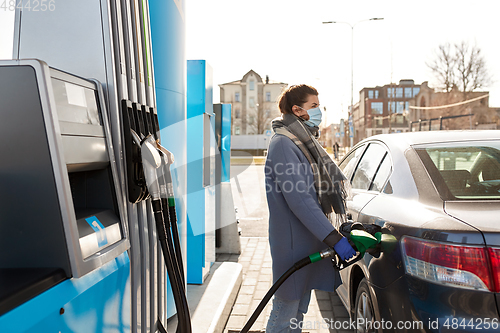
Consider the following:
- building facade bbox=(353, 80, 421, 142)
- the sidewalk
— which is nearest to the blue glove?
the sidewalk

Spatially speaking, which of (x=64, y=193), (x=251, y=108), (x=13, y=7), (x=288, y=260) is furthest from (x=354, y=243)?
(x=251, y=108)

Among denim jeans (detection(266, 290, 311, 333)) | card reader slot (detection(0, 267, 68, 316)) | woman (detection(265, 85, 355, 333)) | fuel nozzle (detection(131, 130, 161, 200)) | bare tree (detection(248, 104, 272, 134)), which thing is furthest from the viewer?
bare tree (detection(248, 104, 272, 134))

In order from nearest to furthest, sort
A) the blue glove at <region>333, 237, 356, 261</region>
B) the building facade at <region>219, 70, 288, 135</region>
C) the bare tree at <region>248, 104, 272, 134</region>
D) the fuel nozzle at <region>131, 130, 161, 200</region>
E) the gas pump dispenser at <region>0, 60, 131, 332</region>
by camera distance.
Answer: the gas pump dispenser at <region>0, 60, 131, 332</region> → the fuel nozzle at <region>131, 130, 161, 200</region> → the blue glove at <region>333, 237, 356, 261</region> → the bare tree at <region>248, 104, 272, 134</region> → the building facade at <region>219, 70, 288, 135</region>

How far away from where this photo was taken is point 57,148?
4.08 ft

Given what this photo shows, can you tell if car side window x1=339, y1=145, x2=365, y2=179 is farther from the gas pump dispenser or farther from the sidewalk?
the gas pump dispenser

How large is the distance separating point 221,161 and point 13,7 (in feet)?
13.6

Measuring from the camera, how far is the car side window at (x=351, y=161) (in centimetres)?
382

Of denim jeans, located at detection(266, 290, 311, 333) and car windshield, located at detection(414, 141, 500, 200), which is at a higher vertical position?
car windshield, located at detection(414, 141, 500, 200)

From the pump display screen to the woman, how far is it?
115 centimetres

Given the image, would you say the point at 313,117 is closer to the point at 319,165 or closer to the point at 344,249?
the point at 319,165

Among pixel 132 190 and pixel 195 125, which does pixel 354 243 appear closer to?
pixel 132 190

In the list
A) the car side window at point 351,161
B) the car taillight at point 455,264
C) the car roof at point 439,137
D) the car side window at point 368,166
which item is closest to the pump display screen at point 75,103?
the car taillight at point 455,264

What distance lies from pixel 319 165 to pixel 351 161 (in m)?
1.65

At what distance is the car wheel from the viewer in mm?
2502
